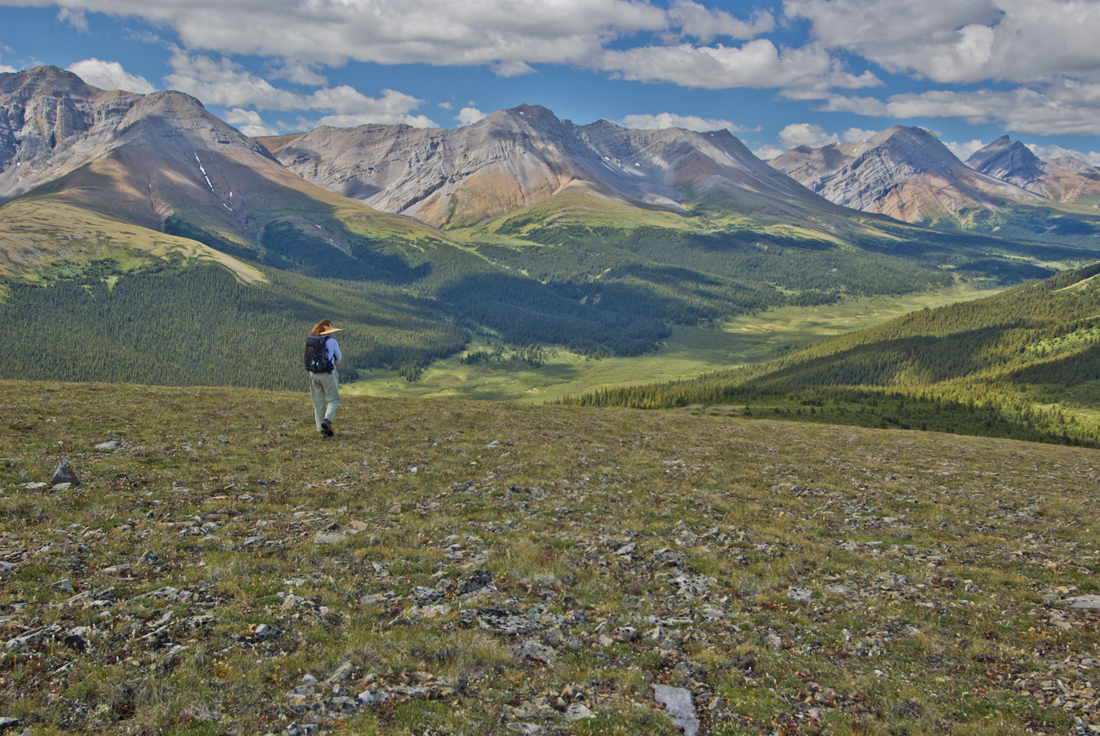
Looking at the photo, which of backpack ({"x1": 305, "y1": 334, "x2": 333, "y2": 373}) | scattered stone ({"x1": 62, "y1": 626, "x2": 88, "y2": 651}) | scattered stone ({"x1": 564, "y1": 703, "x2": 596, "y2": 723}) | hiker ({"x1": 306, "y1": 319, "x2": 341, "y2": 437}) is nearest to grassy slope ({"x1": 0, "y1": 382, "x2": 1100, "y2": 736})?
scattered stone ({"x1": 62, "y1": 626, "x2": 88, "y2": 651})

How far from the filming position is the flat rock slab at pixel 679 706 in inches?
370

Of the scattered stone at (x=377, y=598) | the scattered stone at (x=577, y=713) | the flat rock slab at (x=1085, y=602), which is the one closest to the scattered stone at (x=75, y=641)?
the scattered stone at (x=377, y=598)

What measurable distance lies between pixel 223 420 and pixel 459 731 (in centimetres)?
2699

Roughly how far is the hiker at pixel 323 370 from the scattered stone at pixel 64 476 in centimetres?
959

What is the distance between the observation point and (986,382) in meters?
142

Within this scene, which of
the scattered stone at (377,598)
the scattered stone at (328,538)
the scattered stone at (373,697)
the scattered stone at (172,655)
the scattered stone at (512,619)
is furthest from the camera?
the scattered stone at (328,538)

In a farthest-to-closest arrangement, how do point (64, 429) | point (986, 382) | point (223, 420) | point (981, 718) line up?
point (986, 382) → point (223, 420) → point (64, 429) → point (981, 718)

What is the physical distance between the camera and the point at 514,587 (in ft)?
45.5

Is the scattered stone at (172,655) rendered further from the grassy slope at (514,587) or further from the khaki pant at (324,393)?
the khaki pant at (324,393)

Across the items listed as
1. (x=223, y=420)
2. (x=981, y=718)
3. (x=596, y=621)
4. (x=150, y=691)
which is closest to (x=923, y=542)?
(x=981, y=718)

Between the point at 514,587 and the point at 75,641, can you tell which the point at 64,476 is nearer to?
the point at 75,641

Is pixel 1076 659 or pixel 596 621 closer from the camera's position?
pixel 1076 659

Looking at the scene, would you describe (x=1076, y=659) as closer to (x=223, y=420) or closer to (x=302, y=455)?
(x=302, y=455)

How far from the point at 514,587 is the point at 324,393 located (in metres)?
18.2
